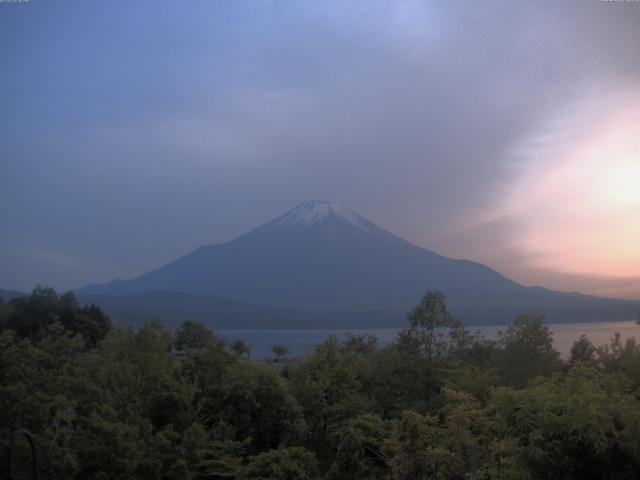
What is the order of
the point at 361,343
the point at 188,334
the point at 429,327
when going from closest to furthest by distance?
1. the point at 429,327
2. the point at 361,343
3. the point at 188,334

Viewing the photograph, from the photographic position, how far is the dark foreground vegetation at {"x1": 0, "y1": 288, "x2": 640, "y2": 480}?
335 inches

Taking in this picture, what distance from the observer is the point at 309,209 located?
158 meters

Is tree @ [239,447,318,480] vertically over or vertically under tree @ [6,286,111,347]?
under

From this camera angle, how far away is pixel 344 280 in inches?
4924

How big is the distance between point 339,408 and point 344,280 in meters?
111

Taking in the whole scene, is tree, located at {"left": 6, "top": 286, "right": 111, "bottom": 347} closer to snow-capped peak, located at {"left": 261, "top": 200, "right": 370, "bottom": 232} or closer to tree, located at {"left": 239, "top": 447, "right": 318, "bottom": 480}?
tree, located at {"left": 239, "top": 447, "right": 318, "bottom": 480}

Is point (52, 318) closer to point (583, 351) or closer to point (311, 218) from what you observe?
point (583, 351)

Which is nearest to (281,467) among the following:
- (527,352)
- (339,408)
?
(339,408)

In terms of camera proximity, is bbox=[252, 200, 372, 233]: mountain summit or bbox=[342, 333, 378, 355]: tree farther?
bbox=[252, 200, 372, 233]: mountain summit

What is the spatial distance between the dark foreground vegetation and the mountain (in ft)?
259

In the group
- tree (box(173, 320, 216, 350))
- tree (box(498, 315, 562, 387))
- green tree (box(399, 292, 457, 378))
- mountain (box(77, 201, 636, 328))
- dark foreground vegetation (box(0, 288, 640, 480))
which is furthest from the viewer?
mountain (box(77, 201, 636, 328))

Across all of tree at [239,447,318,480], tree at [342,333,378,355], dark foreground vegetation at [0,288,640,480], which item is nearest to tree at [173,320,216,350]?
tree at [342,333,378,355]

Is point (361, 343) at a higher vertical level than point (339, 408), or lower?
higher

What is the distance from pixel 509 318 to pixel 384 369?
8117 centimetres
